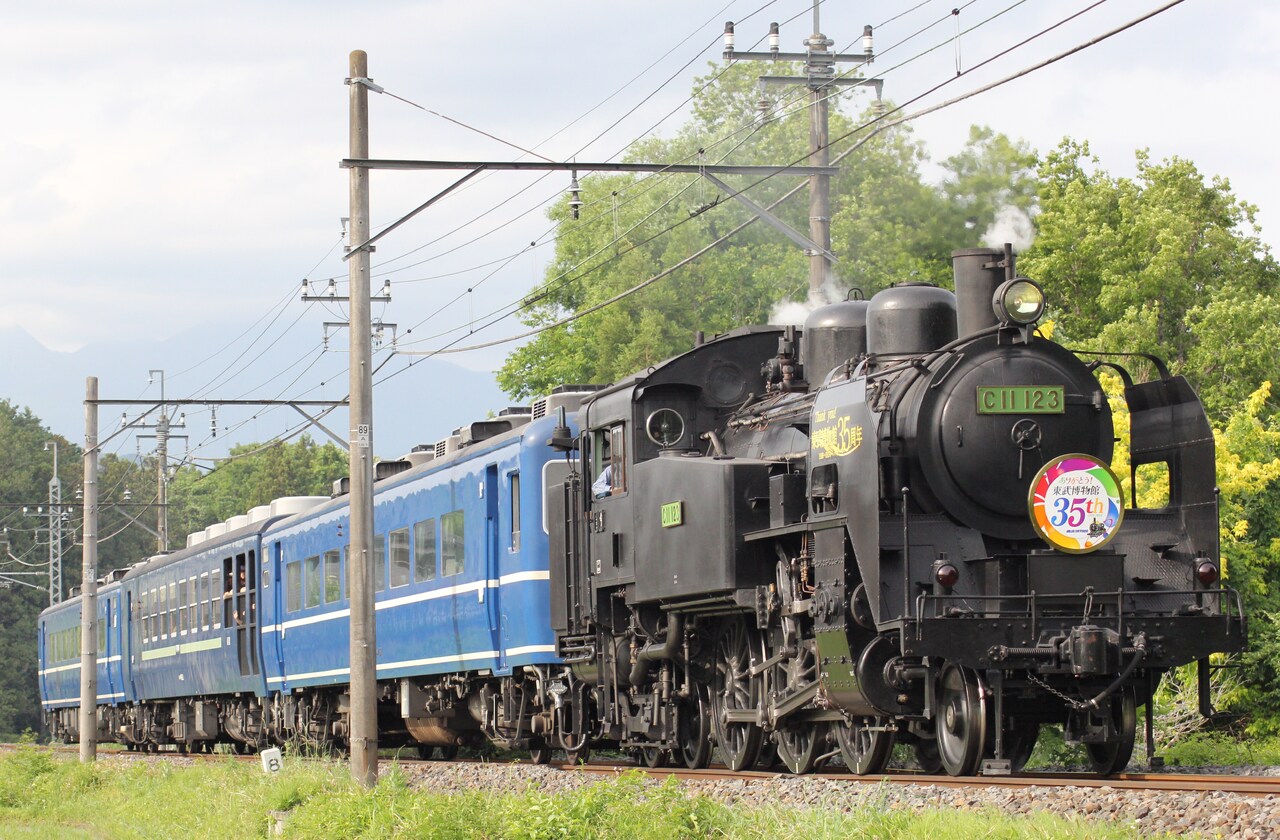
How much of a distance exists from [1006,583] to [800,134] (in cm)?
3748

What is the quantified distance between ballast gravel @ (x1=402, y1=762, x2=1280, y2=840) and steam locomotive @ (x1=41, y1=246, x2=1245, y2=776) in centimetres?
86

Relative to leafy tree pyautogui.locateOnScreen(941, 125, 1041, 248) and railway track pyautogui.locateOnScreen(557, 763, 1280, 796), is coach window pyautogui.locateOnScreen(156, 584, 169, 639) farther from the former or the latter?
railway track pyautogui.locateOnScreen(557, 763, 1280, 796)

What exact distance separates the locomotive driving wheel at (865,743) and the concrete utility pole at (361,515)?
201 inches

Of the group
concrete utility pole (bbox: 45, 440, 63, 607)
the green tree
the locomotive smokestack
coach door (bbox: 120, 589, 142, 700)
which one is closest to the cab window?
the locomotive smokestack

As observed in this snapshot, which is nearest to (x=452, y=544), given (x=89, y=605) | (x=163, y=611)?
(x=89, y=605)

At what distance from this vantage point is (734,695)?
43.9 ft

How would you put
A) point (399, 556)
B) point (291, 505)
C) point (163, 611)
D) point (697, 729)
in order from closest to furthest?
point (697, 729)
point (399, 556)
point (291, 505)
point (163, 611)

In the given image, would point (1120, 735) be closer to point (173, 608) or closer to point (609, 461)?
A: point (609, 461)

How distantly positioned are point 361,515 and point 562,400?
2.52m

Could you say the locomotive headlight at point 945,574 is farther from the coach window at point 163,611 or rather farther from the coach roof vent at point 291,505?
the coach window at point 163,611

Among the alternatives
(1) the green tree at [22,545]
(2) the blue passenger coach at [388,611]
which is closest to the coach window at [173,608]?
(2) the blue passenger coach at [388,611]

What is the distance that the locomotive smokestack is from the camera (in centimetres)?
1144

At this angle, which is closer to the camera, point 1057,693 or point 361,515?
point 1057,693

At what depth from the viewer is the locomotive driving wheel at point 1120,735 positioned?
439 inches
